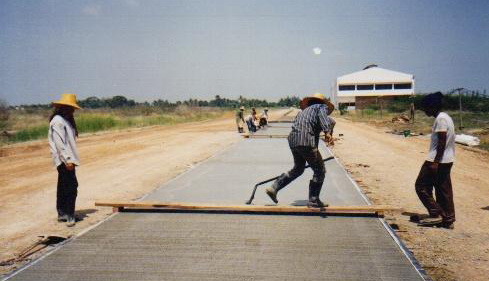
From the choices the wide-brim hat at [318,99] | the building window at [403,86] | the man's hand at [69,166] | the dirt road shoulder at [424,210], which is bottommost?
the dirt road shoulder at [424,210]

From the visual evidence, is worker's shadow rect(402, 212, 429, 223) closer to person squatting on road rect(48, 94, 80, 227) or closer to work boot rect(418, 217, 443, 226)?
work boot rect(418, 217, 443, 226)

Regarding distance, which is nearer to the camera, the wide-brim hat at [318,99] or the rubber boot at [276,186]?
the wide-brim hat at [318,99]

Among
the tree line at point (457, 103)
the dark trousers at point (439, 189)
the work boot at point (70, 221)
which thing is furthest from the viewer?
the tree line at point (457, 103)

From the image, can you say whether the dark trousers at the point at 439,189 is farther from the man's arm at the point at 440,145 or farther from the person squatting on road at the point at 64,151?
the person squatting on road at the point at 64,151

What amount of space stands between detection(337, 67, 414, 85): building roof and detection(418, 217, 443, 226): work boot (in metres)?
69.9

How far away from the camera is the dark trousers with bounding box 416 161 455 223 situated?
16.8ft

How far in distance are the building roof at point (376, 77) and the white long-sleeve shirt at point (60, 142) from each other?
7074 cm

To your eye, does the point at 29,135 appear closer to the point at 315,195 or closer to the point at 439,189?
the point at 315,195

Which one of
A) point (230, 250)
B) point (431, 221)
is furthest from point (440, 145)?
point (230, 250)

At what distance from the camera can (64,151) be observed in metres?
5.43

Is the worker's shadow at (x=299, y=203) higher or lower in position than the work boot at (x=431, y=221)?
higher

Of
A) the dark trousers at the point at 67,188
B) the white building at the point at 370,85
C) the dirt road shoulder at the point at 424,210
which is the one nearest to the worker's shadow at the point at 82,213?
the dark trousers at the point at 67,188

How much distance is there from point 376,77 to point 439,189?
71.8 m

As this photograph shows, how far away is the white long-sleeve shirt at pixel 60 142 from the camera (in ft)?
17.8
